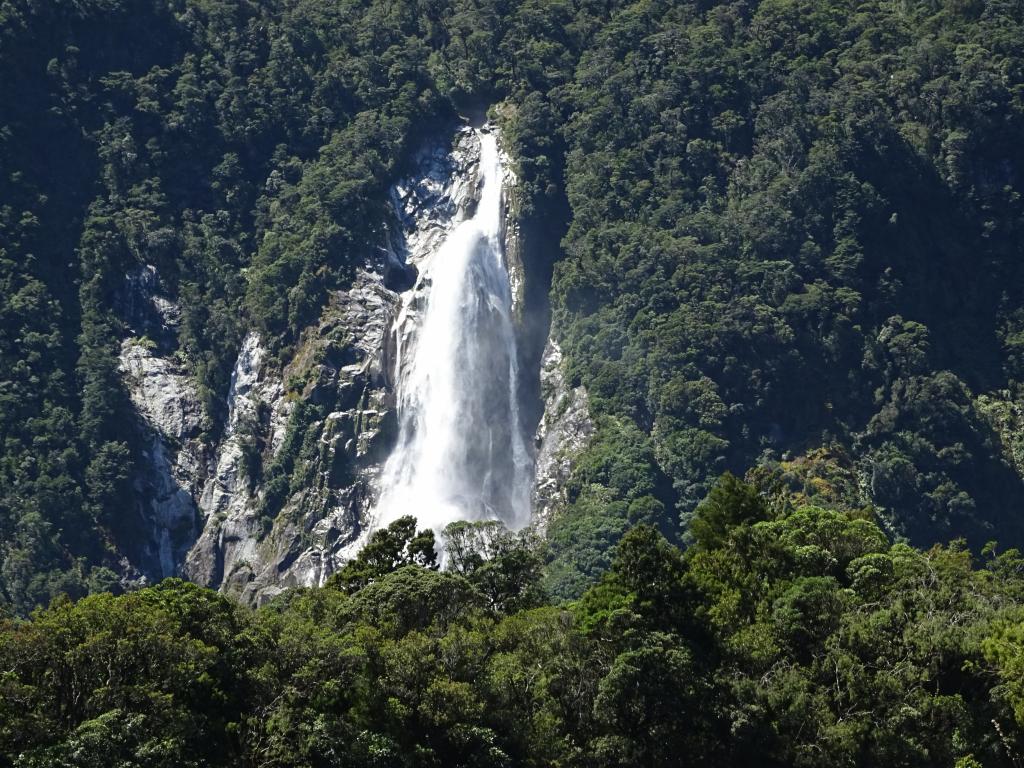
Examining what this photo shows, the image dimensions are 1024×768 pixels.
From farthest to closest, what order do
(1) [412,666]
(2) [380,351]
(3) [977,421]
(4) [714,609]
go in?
(2) [380,351]
(3) [977,421]
(4) [714,609]
(1) [412,666]

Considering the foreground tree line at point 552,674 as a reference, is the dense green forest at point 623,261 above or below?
above

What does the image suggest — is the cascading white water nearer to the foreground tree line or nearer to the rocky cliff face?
the rocky cliff face

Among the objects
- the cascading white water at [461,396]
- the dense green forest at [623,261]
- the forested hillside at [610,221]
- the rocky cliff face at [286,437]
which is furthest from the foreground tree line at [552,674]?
the cascading white water at [461,396]

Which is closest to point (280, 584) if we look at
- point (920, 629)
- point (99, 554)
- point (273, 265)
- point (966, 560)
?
point (99, 554)

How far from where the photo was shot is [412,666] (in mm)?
59844

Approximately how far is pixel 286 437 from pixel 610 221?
2624cm

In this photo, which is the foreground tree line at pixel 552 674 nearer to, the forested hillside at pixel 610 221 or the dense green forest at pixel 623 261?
the dense green forest at pixel 623 261

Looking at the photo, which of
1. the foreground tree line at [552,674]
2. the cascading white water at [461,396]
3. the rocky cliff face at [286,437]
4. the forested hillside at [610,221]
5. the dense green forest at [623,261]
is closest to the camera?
the foreground tree line at [552,674]

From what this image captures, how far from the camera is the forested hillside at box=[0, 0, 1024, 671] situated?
386 ft

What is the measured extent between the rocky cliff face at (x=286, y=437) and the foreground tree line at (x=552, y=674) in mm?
54369

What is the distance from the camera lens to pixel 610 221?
432ft

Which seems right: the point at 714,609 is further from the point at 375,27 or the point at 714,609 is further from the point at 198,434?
the point at 375,27

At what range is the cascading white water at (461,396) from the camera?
124875 millimetres

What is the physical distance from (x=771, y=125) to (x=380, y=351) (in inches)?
1207
